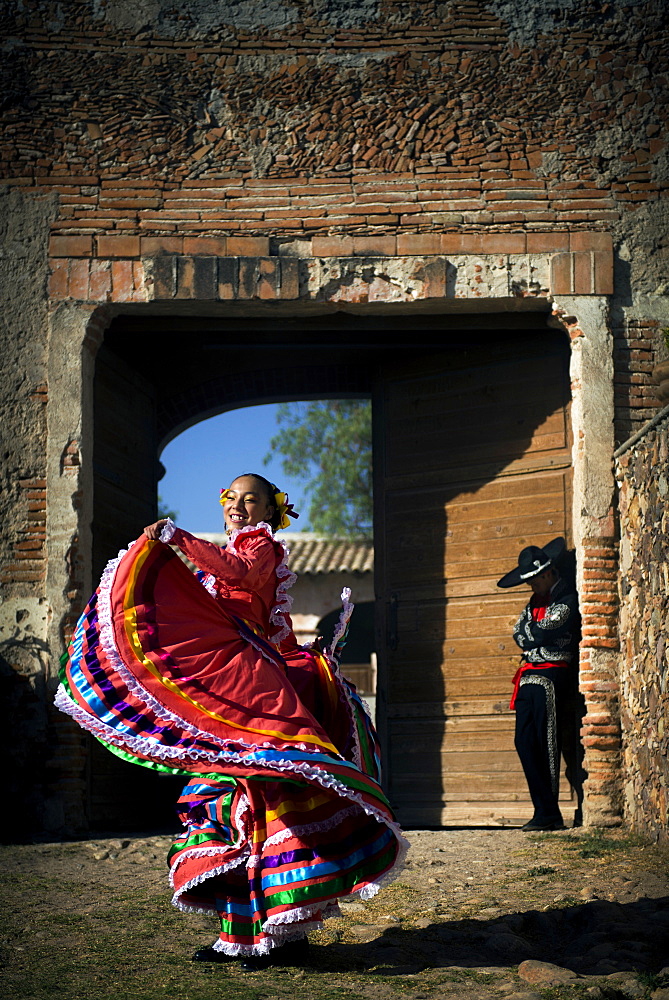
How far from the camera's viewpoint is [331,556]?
22.4 meters

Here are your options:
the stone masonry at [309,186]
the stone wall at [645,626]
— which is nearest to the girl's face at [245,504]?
the stone wall at [645,626]

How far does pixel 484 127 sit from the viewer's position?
701 cm

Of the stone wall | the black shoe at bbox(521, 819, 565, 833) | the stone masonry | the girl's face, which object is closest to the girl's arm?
the girl's face

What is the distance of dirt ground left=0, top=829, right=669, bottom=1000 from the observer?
11.0ft

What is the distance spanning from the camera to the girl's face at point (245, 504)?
424 cm

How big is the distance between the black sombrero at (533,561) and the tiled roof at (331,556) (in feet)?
44.4

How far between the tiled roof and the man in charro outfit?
538 inches

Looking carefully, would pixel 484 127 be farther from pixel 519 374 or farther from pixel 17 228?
pixel 17 228

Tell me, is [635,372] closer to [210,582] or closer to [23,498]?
[210,582]

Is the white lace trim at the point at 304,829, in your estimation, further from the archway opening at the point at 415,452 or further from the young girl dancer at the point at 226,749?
the archway opening at the point at 415,452

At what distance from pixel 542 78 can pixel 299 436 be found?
21.1 meters

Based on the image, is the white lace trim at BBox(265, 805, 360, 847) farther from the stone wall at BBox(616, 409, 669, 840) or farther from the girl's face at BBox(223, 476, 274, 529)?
the stone wall at BBox(616, 409, 669, 840)

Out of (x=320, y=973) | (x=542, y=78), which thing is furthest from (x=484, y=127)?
(x=320, y=973)

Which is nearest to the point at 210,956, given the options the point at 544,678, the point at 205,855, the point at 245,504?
the point at 205,855
